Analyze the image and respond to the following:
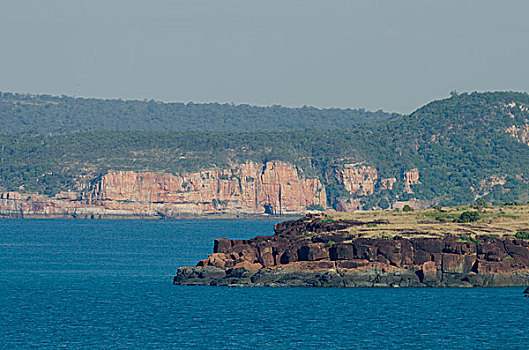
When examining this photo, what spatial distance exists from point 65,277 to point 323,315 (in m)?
36.9

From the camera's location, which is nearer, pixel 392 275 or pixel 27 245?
pixel 392 275

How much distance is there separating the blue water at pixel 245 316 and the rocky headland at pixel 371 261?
1258 millimetres

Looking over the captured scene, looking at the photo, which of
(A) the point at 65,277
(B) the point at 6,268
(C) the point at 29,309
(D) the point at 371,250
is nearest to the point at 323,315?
(D) the point at 371,250

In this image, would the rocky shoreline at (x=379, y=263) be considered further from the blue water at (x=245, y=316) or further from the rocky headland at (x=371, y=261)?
the blue water at (x=245, y=316)

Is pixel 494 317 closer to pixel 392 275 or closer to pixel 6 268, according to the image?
pixel 392 275

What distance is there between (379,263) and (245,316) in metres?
16.0

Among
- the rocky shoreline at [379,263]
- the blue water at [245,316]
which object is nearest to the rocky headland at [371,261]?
the rocky shoreline at [379,263]

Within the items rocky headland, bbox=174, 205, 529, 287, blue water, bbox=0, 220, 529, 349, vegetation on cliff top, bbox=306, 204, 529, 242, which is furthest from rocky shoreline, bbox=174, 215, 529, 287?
vegetation on cliff top, bbox=306, 204, 529, 242

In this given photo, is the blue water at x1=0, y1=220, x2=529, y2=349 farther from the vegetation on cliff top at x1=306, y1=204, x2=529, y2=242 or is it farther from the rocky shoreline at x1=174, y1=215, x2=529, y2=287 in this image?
the vegetation on cliff top at x1=306, y1=204, x2=529, y2=242

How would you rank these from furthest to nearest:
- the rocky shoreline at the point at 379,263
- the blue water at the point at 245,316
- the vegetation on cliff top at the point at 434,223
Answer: the vegetation on cliff top at the point at 434,223 < the rocky shoreline at the point at 379,263 < the blue water at the point at 245,316

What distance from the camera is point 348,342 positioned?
69500 millimetres

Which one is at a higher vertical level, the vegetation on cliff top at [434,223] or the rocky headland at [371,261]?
the vegetation on cliff top at [434,223]

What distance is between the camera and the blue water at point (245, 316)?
6975cm

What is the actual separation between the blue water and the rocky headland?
4.13 ft
